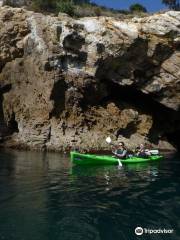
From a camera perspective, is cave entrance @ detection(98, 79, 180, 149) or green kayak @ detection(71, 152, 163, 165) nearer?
green kayak @ detection(71, 152, 163, 165)

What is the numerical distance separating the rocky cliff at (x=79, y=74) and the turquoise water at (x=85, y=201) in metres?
10.8

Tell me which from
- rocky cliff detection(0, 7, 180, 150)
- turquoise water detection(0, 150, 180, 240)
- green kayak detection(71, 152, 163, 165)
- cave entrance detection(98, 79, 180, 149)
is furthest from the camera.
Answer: cave entrance detection(98, 79, 180, 149)

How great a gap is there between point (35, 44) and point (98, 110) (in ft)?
27.6

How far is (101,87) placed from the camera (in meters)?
42.5

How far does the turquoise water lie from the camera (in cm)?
1480

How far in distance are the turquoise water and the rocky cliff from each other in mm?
10830

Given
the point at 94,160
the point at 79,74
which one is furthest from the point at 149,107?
the point at 94,160

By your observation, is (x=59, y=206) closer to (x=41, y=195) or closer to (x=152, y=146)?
(x=41, y=195)

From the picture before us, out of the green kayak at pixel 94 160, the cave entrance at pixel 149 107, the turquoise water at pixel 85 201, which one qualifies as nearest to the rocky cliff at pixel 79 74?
the cave entrance at pixel 149 107

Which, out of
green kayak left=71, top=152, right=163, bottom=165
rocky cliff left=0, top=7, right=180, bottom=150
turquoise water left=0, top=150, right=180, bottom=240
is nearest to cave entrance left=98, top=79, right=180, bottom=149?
rocky cliff left=0, top=7, right=180, bottom=150

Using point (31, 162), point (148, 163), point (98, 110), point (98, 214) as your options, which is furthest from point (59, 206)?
point (98, 110)

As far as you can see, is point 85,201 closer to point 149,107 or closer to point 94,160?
point 94,160

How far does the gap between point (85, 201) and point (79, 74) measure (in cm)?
2350

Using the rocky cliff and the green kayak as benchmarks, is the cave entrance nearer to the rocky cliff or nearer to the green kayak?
the rocky cliff
